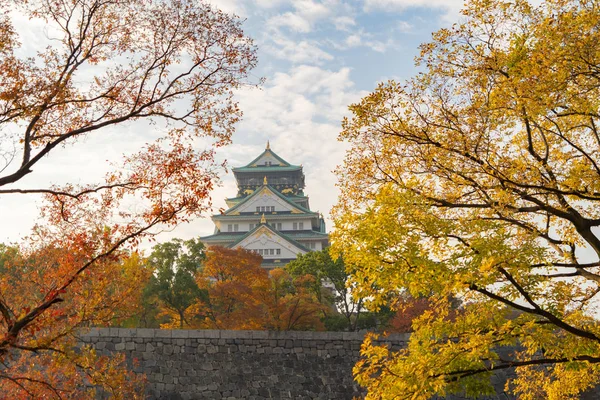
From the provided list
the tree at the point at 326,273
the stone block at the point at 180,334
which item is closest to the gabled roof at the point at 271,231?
the tree at the point at 326,273

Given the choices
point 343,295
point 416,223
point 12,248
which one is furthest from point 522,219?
point 12,248

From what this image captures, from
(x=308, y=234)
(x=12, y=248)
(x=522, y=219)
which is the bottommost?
(x=522, y=219)

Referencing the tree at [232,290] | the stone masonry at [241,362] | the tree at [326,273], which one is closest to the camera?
the stone masonry at [241,362]

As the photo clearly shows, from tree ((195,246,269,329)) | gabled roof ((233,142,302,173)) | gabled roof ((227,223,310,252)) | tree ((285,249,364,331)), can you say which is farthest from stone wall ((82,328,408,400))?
gabled roof ((233,142,302,173))

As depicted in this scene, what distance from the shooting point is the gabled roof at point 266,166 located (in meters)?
49.1

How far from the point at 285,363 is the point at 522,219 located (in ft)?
31.8

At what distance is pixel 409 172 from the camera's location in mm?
7770

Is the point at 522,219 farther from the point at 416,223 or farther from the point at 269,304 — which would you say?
the point at 269,304

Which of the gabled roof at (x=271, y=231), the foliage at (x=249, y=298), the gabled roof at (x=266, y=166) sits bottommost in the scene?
the foliage at (x=249, y=298)

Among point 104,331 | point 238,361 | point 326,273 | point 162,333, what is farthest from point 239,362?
point 326,273

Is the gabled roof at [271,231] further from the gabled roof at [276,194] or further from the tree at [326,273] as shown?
the tree at [326,273]

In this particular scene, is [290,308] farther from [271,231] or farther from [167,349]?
[271,231]

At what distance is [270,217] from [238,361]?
28.0 meters

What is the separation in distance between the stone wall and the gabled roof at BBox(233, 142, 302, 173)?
109 ft
